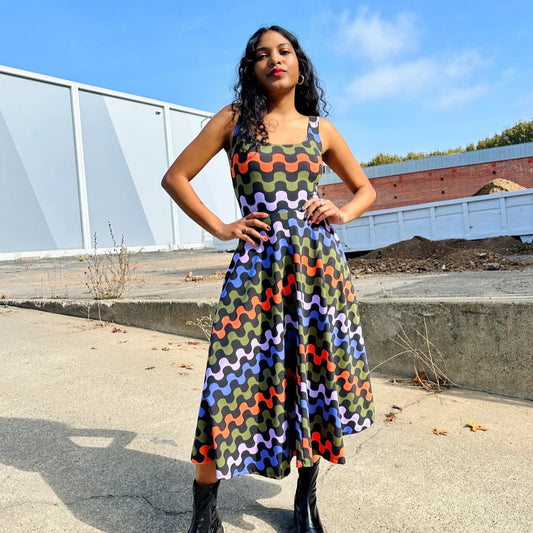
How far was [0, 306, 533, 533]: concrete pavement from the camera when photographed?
2189 millimetres

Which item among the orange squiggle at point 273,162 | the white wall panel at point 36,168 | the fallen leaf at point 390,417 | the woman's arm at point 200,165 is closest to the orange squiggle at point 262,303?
the woman's arm at point 200,165

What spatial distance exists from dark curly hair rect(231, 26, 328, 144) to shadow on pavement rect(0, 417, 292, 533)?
151 cm

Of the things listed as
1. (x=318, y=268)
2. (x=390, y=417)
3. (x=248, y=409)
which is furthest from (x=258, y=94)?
(x=390, y=417)

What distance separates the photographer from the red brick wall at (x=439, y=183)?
2798 centimetres

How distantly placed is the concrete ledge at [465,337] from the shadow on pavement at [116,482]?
181cm

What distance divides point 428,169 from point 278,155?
29.8 m

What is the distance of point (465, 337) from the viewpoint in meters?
3.73

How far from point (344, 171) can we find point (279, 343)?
0.78 metres

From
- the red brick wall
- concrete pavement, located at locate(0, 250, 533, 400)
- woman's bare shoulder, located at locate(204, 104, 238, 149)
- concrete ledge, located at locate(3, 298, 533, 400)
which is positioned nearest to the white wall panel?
the red brick wall

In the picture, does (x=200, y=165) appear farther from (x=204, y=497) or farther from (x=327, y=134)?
(x=204, y=497)

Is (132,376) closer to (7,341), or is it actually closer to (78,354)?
(78,354)

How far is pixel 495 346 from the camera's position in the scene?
360 centimetres

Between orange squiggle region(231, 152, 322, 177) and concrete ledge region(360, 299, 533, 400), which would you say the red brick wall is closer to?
concrete ledge region(360, 299, 533, 400)

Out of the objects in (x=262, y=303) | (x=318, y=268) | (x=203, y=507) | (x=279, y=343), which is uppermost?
(x=318, y=268)
